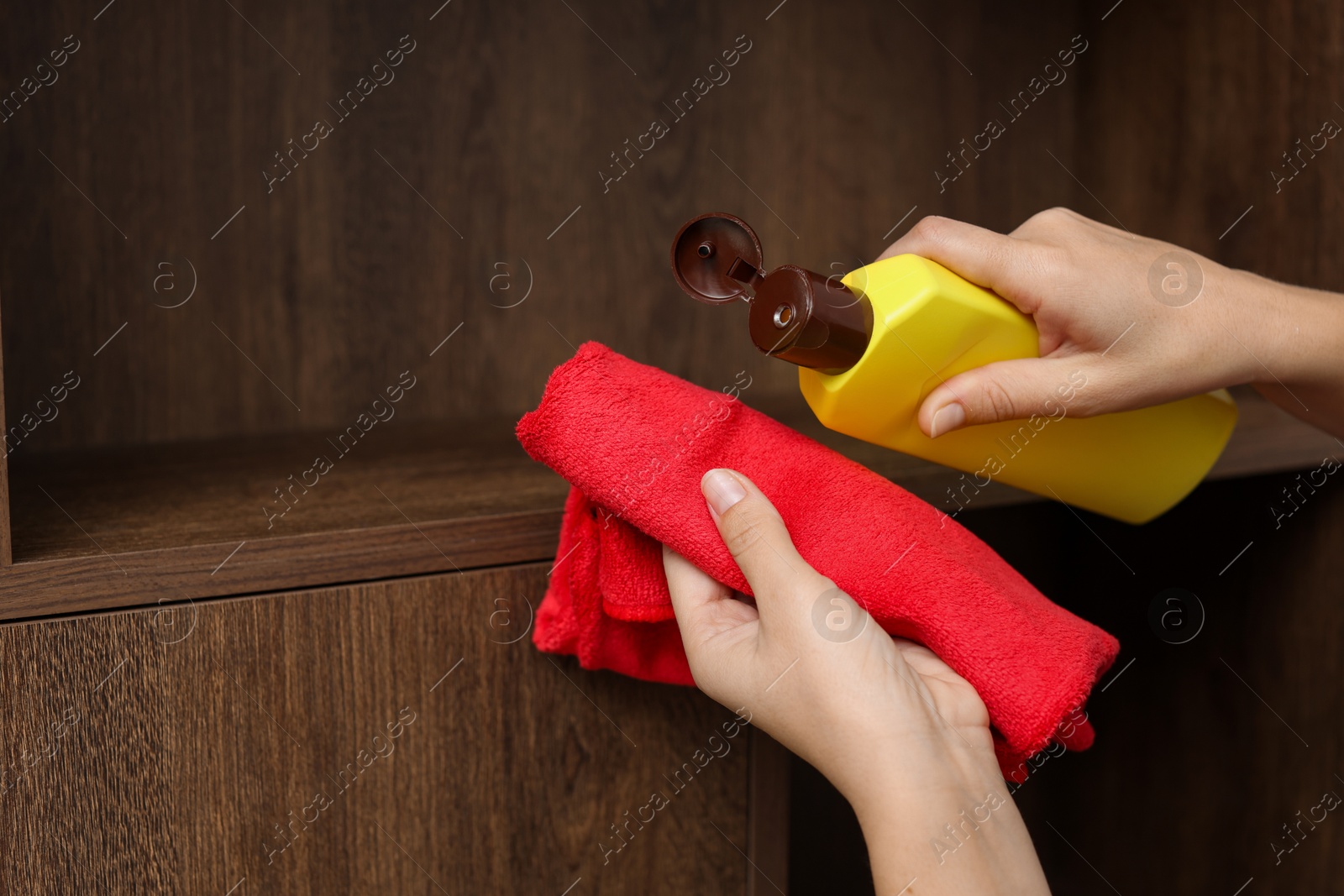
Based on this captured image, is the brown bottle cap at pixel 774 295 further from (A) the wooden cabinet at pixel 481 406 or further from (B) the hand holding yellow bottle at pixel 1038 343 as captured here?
(A) the wooden cabinet at pixel 481 406

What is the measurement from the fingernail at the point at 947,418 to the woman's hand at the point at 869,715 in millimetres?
103

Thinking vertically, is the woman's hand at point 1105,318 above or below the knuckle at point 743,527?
above

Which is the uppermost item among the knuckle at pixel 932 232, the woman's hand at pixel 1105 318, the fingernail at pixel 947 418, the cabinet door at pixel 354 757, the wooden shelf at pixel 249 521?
the knuckle at pixel 932 232

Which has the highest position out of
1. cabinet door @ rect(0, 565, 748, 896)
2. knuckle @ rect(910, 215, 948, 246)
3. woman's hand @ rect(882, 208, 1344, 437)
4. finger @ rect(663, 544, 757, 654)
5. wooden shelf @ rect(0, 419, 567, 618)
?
knuckle @ rect(910, 215, 948, 246)

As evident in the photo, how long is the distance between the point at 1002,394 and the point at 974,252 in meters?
0.08

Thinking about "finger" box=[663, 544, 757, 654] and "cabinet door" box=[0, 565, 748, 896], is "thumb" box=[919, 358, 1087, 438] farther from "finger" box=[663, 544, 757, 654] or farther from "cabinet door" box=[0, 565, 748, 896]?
"cabinet door" box=[0, 565, 748, 896]

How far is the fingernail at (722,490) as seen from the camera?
49 cm

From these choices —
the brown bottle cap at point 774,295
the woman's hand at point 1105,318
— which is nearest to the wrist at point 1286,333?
the woman's hand at point 1105,318

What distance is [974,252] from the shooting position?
0.52 metres

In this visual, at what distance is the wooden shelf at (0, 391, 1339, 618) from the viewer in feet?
1.67

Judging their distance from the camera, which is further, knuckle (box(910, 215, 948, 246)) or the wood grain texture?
the wood grain texture

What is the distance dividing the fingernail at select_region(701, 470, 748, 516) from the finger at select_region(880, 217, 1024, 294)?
0.17 metres

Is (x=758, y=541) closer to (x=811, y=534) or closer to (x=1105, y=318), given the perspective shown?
(x=811, y=534)

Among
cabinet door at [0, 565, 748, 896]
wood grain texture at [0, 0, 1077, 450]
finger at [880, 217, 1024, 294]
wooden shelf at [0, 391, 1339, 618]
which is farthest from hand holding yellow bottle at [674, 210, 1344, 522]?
wood grain texture at [0, 0, 1077, 450]
